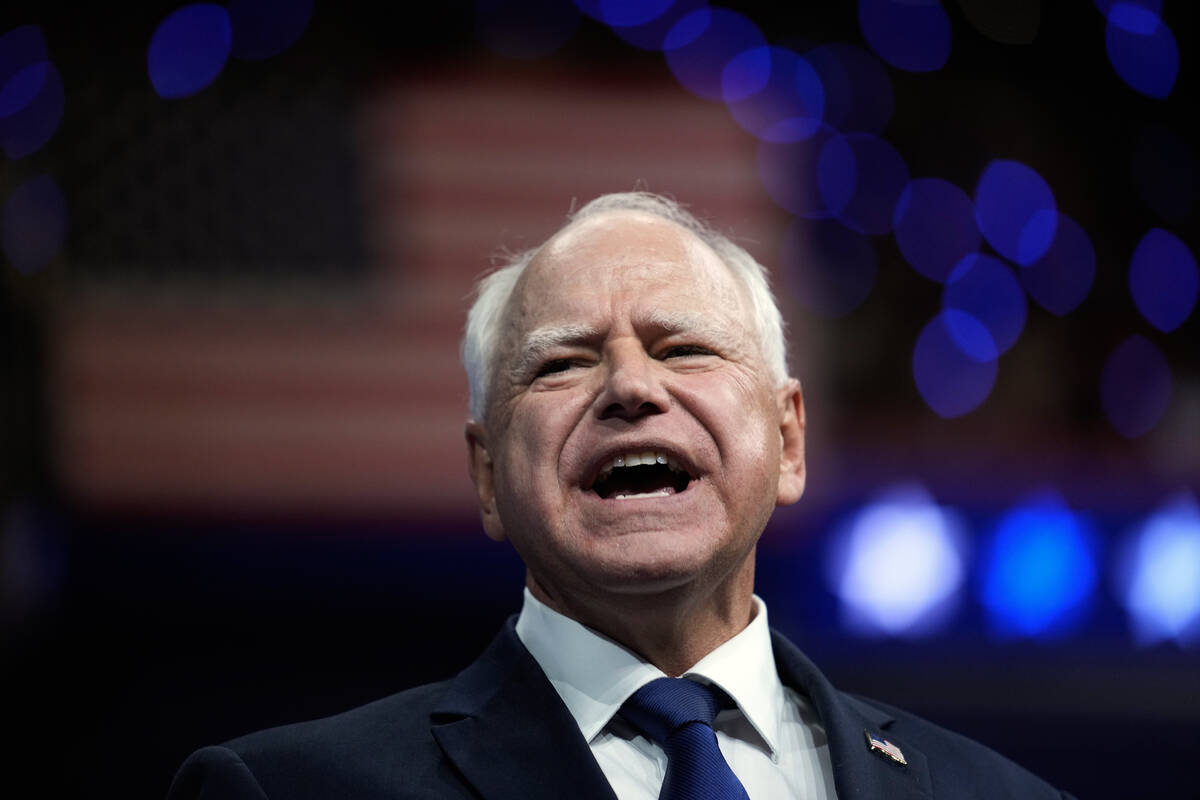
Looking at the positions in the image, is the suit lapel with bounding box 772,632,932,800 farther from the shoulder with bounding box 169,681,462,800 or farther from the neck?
the shoulder with bounding box 169,681,462,800

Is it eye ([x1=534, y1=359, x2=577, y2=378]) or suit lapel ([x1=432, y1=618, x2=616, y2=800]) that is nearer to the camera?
suit lapel ([x1=432, y1=618, x2=616, y2=800])

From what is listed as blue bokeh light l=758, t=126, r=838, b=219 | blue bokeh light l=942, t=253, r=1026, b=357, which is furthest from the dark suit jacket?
blue bokeh light l=942, t=253, r=1026, b=357

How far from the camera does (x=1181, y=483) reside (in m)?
4.58

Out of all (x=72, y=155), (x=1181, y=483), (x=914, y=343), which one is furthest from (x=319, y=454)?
(x=1181, y=483)

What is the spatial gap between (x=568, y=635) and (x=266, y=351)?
298 centimetres

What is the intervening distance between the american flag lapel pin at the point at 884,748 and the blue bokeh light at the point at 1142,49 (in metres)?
4.18

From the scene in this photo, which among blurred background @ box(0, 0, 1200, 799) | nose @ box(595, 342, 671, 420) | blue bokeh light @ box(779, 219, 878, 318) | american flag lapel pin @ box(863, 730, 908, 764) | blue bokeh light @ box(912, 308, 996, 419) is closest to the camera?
nose @ box(595, 342, 671, 420)

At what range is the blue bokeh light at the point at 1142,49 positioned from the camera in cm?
506

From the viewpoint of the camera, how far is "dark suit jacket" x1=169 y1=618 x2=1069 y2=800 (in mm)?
1475

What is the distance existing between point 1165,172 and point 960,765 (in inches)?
199

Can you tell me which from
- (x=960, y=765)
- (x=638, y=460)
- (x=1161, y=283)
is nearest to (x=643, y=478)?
(x=638, y=460)

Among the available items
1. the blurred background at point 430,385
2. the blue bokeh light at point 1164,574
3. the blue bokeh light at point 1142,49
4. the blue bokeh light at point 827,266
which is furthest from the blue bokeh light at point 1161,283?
the blue bokeh light at point 1164,574

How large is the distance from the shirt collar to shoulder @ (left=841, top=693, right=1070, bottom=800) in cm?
20

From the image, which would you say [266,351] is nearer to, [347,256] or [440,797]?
[347,256]
